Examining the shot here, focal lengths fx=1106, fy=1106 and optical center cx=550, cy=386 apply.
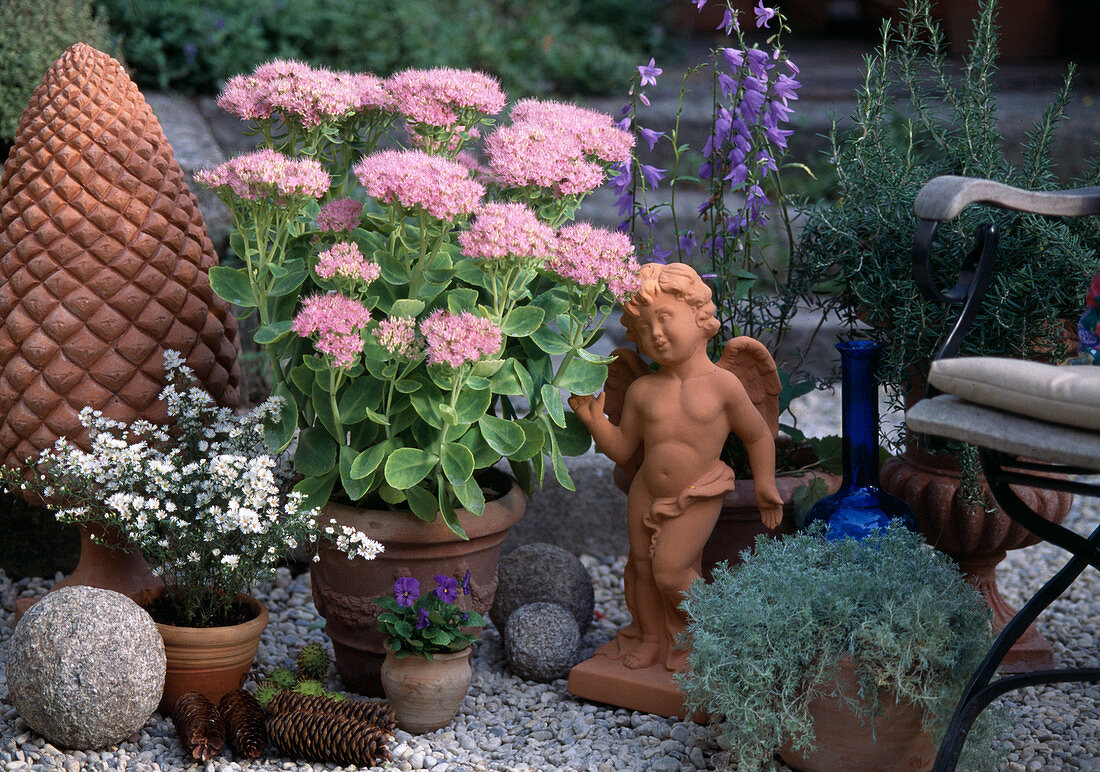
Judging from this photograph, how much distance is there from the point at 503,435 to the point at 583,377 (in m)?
0.21

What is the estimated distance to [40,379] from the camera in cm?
210

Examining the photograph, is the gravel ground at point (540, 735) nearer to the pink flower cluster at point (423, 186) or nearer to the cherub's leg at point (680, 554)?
the cherub's leg at point (680, 554)

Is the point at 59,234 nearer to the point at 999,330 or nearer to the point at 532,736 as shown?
the point at 532,736

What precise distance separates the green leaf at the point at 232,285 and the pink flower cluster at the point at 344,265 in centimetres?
25

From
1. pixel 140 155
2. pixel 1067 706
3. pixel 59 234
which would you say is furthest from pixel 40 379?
pixel 1067 706

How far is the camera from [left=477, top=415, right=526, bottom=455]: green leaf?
1.95m

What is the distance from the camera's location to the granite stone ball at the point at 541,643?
220 cm

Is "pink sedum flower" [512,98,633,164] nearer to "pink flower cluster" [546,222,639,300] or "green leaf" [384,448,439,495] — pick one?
"pink flower cluster" [546,222,639,300]

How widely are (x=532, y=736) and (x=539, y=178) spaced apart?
101 cm

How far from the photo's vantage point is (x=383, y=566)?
204cm

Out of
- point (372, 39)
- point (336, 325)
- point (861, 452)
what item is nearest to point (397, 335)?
point (336, 325)

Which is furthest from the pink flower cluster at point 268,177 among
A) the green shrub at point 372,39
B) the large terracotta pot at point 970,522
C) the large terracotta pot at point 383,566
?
the green shrub at point 372,39

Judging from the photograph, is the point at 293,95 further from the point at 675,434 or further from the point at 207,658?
the point at 207,658

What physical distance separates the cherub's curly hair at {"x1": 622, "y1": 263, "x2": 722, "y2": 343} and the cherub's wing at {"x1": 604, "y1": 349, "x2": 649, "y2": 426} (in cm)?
15
